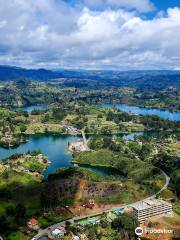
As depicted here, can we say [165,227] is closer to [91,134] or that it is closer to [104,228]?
[104,228]

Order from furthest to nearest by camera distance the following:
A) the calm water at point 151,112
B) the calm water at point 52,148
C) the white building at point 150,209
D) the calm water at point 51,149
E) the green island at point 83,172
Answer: the calm water at point 151,112 < the calm water at point 51,149 < the calm water at point 52,148 < the white building at point 150,209 < the green island at point 83,172

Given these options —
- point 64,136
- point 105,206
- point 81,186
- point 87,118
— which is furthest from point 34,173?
point 87,118

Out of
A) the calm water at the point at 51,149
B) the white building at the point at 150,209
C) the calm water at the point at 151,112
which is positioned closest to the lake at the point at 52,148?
the calm water at the point at 51,149

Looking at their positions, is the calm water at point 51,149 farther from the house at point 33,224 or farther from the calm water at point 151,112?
the calm water at point 151,112

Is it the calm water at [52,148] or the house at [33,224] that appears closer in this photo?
the house at [33,224]

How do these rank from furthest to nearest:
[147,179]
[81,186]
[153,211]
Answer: [147,179]
[81,186]
[153,211]

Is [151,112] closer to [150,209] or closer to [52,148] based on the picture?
[52,148]

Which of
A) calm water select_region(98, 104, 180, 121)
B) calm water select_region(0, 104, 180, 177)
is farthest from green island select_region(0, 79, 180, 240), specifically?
calm water select_region(98, 104, 180, 121)

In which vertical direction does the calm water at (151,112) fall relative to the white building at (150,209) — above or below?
below
